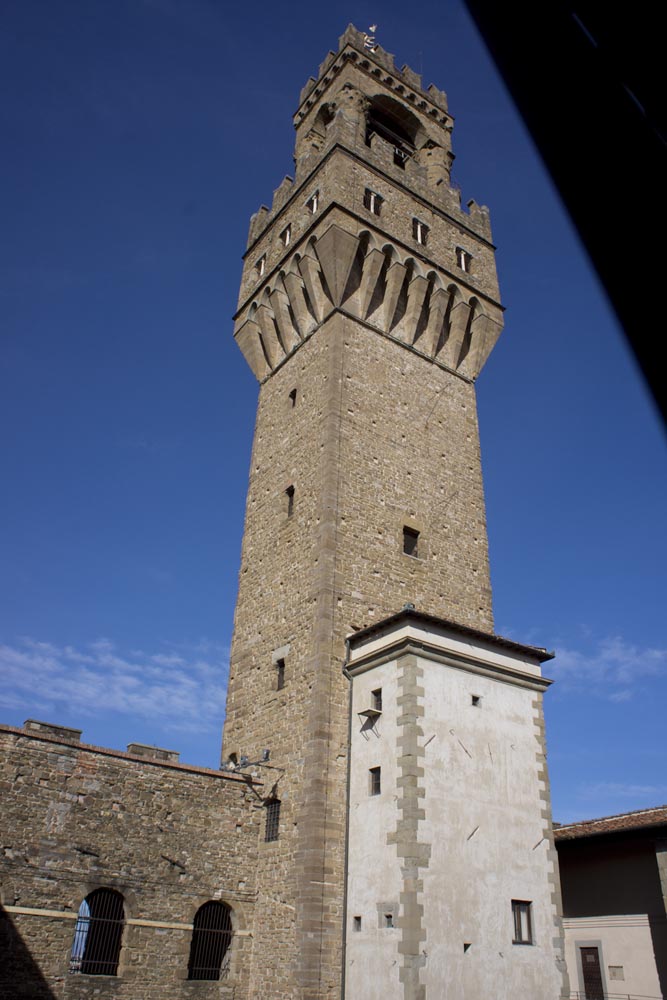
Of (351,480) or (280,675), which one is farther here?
(351,480)

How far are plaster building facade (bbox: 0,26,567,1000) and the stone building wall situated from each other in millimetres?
39

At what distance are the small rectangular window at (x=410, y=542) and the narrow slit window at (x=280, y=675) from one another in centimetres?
418

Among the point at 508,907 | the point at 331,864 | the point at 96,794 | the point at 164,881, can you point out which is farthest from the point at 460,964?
the point at 96,794

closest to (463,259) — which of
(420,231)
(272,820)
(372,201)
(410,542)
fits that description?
(420,231)

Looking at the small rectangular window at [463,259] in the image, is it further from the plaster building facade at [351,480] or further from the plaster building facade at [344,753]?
the plaster building facade at [344,753]

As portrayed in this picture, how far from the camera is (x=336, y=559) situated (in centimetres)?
1709

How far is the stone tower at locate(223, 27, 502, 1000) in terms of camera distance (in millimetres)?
14938

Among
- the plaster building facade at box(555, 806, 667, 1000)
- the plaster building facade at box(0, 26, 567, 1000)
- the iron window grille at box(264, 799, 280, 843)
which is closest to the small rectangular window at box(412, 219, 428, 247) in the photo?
the plaster building facade at box(0, 26, 567, 1000)

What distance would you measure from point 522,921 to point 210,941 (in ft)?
19.6

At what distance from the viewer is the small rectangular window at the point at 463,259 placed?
2426 cm

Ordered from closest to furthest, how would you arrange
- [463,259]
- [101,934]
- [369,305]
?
[101,934], [369,305], [463,259]

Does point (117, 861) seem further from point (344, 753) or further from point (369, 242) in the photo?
point (369, 242)

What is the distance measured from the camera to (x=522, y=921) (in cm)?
1391

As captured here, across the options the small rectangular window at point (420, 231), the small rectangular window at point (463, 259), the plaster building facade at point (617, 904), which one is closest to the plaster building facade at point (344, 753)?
the small rectangular window at point (420, 231)
